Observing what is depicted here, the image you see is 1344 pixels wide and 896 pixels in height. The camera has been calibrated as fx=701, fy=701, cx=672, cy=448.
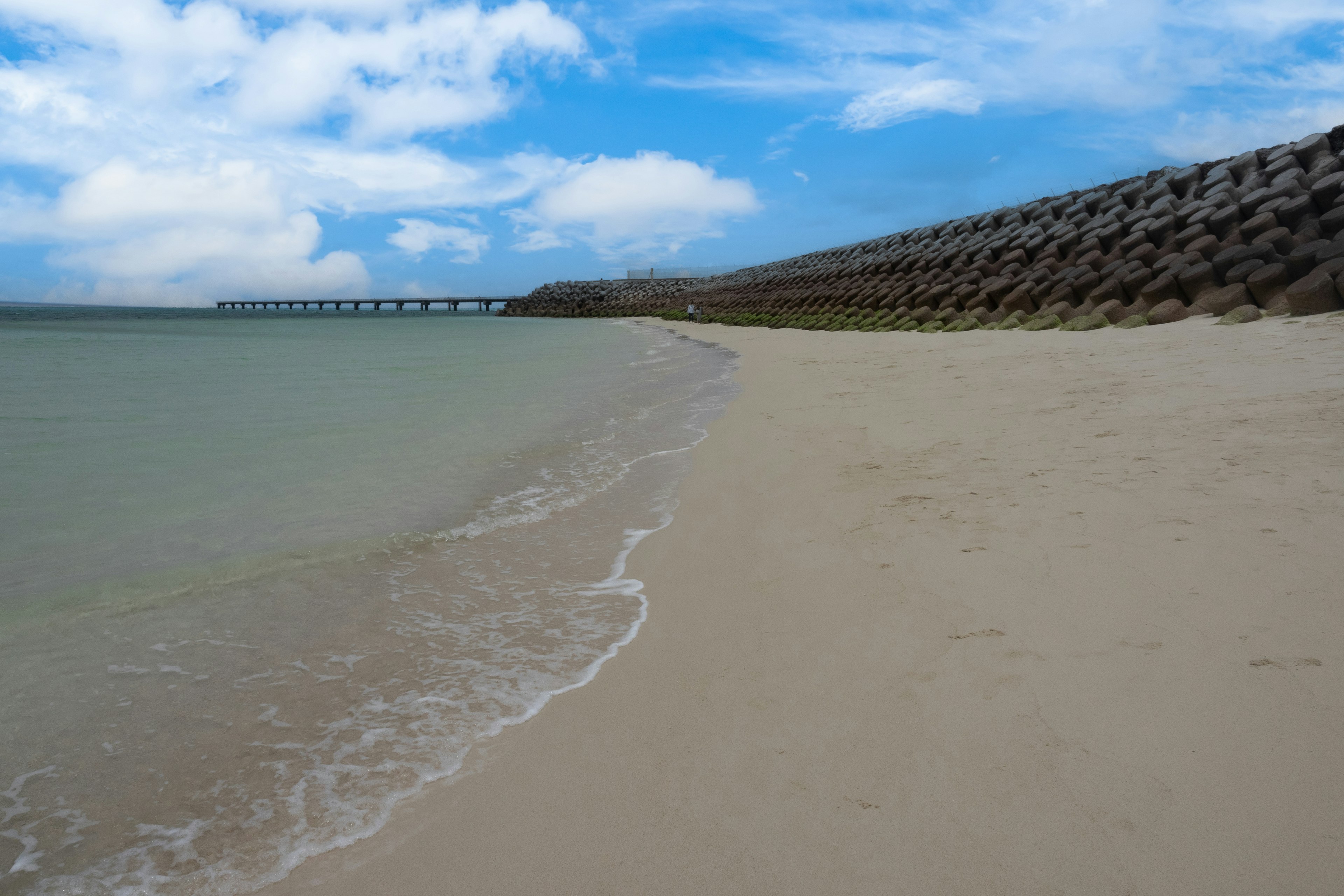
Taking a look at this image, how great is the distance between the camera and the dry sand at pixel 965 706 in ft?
5.24

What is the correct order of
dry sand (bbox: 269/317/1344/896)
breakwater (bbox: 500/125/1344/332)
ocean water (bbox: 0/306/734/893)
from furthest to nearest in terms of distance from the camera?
breakwater (bbox: 500/125/1344/332) < ocean water (bbox: 0/306/734/893) < dry sand (bbox: 269/317/1344/896)

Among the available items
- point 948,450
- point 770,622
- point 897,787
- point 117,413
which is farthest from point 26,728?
point 117,413

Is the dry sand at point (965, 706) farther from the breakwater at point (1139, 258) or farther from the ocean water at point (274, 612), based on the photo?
the breakwater at point (1139, 258)

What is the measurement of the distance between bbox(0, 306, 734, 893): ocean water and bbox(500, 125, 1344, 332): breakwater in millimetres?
7453

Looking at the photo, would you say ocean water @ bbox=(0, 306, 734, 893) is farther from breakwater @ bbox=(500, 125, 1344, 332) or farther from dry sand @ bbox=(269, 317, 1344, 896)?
breakwater @ bbox=(500, 125, 1344, 332)

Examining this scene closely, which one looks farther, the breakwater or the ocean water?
the breakwater

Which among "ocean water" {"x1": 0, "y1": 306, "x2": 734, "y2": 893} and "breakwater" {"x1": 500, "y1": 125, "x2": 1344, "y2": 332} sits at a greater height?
"breakwater" {"x1": 500, "y1": 125, "x2": 1344, "y2": 332}

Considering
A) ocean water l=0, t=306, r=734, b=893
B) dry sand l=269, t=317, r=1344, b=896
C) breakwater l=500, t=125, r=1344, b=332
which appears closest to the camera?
dry sand l=269, t=317, r=1344, b=896

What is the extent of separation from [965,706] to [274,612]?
292 cm

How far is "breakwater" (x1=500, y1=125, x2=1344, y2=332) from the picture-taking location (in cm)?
937

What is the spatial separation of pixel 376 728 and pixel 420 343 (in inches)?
1021

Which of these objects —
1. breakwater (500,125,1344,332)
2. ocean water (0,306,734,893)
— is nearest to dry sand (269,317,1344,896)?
ocean water (0,306,734,893)

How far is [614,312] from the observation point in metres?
67.9

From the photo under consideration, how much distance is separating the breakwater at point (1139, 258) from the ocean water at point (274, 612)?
7.45m
